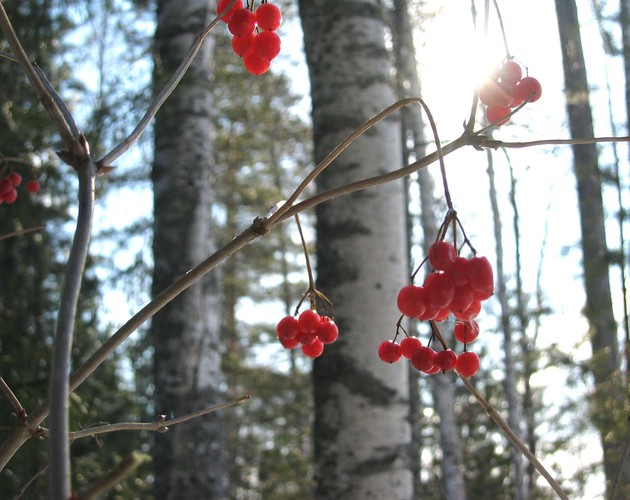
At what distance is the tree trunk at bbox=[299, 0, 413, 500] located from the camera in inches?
86.0

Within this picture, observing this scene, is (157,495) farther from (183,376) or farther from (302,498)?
(302,498)

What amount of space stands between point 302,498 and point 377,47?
794 centimetres

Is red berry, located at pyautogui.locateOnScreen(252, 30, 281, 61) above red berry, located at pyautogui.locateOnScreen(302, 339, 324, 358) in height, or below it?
above

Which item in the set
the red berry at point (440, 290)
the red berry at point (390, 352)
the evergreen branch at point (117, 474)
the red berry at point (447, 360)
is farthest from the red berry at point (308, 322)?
the evergreen branch at point (117, 474)

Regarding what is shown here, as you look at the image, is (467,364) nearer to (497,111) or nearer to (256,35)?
(497,111)

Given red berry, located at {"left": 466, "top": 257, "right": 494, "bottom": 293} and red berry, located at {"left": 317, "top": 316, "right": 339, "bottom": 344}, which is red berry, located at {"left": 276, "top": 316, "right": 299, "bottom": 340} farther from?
red berry, located at {"left": 466, "top": 257, "right": 494, "bottom": 293}

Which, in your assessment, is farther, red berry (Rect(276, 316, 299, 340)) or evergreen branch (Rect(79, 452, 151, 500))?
red berry (Rect(276, 316, 299, 340))

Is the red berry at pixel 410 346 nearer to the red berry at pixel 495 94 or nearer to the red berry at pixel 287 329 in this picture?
the red berry at pixel 287 329

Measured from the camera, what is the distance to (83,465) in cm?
431

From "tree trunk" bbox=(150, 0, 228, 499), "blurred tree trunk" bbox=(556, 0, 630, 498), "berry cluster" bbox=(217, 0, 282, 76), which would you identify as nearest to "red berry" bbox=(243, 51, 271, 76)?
"berry cluster" bbox=(217, 0, 282, 76)

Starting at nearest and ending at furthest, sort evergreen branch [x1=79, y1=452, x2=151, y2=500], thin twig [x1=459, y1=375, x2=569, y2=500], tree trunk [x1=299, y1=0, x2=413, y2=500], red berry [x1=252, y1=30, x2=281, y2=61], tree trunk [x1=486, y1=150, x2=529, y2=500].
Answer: evergreen branch [x1=79, y1=452, x2=151, y2=500], thin twig [x1=459, y1=375, x2=569, y2=500], red berry [x1=252, y1=30, x2=281, y2=61], tree trunk [x1=299, y1=0, x2=413, y2=500], tree trunk [x1=486, y1=150, x2=529, y2=500]

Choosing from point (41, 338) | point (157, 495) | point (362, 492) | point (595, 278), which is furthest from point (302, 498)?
point (362, 492)

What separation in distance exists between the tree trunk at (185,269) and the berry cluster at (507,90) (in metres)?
2.21

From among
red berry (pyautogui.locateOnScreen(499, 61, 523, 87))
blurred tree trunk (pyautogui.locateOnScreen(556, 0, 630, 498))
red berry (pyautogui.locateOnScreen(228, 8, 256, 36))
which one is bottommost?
red berry (pyautogui.locateOnScreen(499, 61, 523, 87))
